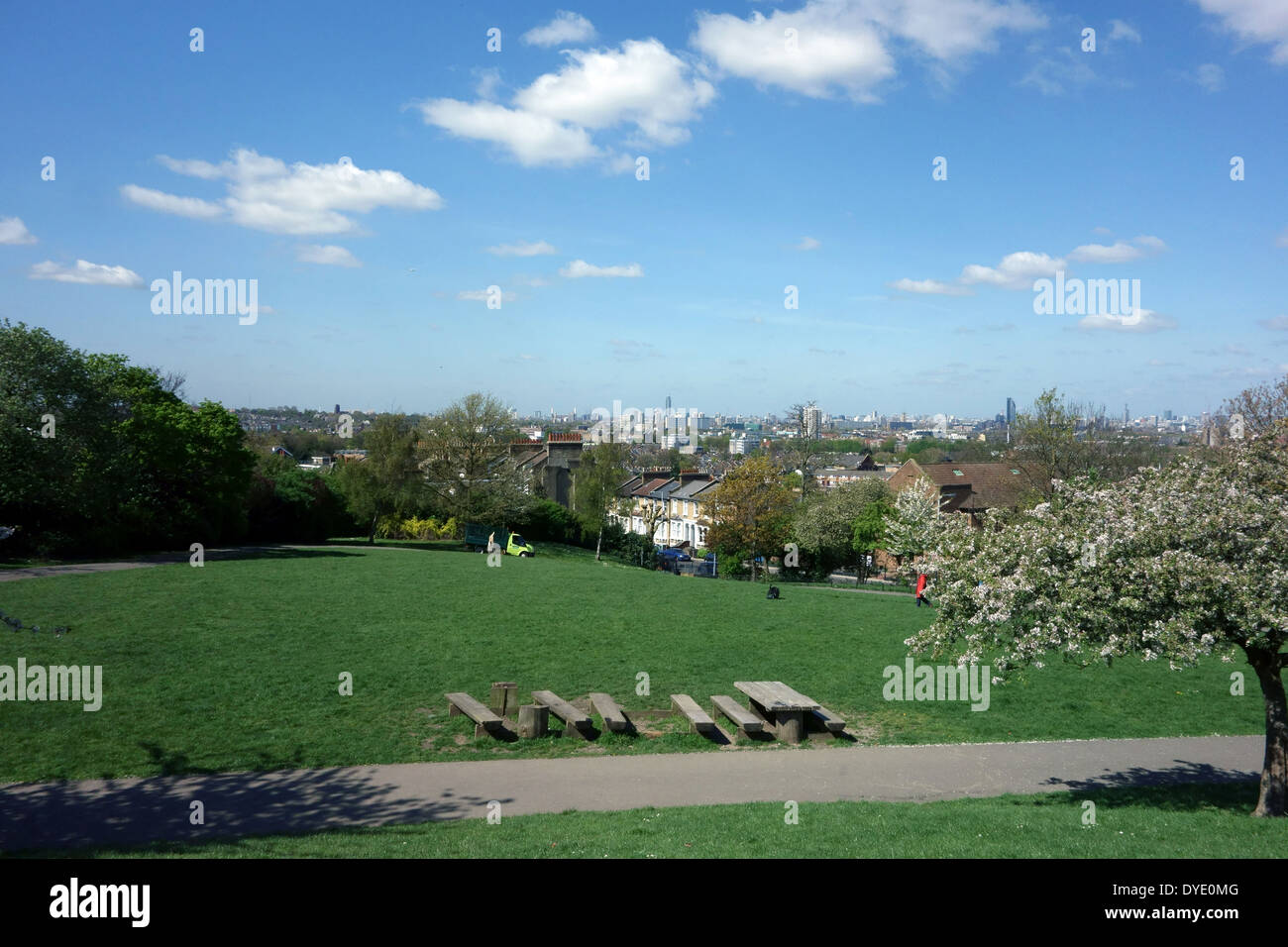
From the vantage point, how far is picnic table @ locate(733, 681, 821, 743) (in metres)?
11.8

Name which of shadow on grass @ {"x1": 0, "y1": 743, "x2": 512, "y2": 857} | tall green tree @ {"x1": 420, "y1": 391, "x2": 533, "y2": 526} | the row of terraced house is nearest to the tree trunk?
shadow on grass @ {"x1": 0, "y1": 743, "x2": 512, "y2": 857}

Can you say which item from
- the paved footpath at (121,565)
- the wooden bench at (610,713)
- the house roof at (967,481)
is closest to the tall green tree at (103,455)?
the paved footpath at (121,565)

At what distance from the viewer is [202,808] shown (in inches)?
340

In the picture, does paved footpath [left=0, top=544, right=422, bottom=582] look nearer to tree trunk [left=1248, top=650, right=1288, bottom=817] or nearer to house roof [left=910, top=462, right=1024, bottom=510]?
tree trunk [left=1248, top=650, right=1288, bottom=817]

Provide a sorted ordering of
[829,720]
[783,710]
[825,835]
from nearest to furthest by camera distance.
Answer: [825,835] < [783,710] < [829,720]

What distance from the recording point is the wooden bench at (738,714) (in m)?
11.7

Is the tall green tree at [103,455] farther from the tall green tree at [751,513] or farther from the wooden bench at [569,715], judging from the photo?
the tall green tree at [751,513]

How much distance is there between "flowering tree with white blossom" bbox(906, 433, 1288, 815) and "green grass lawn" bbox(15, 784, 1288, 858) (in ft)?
5.02

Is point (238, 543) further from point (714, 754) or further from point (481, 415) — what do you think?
point (714, 754)

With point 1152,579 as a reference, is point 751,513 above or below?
below

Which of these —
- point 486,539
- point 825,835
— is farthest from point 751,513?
point 825,835

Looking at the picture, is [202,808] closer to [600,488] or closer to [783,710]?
[783,710]

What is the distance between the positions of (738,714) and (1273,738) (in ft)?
20.3

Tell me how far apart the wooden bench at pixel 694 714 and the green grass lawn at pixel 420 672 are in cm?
21
